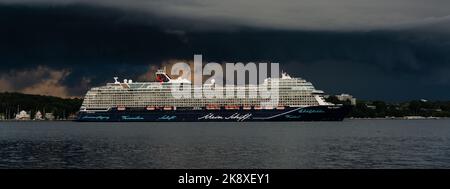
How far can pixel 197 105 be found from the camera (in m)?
141

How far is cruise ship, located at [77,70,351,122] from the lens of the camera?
437ft

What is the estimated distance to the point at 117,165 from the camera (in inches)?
1438

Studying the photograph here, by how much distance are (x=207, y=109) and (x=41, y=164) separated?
101219mm

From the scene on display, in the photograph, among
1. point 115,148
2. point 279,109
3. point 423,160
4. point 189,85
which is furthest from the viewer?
point 189,85

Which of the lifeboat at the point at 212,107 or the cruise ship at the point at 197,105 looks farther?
the lifeboat at the point at 212,107

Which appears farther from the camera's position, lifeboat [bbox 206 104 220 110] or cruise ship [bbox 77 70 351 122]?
lifeboat [bbox 206 104 220 110]

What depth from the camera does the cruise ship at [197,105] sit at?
13325cm

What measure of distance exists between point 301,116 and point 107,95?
162 feet

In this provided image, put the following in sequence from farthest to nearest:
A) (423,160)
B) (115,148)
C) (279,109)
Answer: (279,109)
(115,148)
(423,160)
